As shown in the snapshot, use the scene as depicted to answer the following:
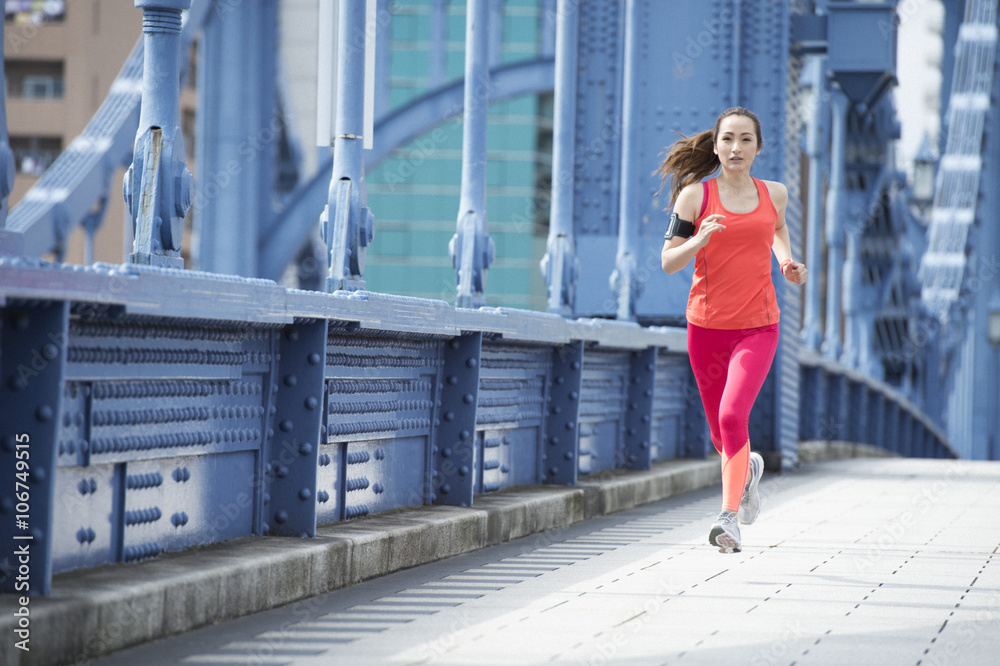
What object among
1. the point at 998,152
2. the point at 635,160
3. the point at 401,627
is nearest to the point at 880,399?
the point at 998,152

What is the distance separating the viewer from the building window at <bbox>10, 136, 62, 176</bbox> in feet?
186

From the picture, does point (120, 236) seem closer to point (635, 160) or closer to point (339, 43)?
point (635, 160)

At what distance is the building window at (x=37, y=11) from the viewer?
57156mm

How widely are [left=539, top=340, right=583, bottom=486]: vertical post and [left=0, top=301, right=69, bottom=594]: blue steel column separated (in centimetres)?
470

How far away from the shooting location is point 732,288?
5824 millimetres

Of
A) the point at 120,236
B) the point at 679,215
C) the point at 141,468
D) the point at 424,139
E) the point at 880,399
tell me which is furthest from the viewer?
the point at 424,139

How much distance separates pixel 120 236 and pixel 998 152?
105 feet

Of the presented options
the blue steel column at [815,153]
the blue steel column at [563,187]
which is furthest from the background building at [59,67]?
the blue steel column at [563,187]

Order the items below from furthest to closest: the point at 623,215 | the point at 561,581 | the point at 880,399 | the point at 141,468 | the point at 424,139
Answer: the point at 424,139, the point at 880,399, the point at 623,215, the point at 561,581, the point at 141,468

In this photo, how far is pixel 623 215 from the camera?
11977 mm

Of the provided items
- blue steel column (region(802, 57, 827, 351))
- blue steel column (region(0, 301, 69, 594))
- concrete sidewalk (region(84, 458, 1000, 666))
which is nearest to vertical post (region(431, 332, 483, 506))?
concrete sidewalk (region(84, 458, 1000, 666))

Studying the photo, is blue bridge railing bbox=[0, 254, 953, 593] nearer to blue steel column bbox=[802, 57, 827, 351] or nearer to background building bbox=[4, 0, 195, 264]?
blue steel column bbox=[802, 57, 827, 351]

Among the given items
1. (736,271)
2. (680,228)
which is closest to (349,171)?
(680,228)

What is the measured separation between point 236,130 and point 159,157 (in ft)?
81.3
